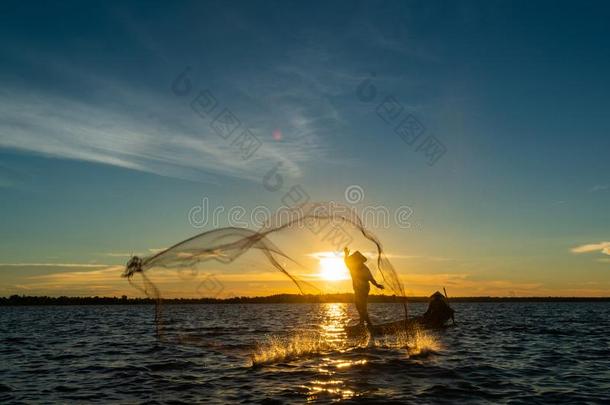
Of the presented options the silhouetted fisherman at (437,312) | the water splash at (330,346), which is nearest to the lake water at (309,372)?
the water splash at (330,346)

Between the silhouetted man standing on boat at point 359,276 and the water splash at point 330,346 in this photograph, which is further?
the silhouetted man standing on boat at point 359,276

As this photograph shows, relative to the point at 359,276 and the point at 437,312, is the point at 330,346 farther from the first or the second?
the point at 437,312

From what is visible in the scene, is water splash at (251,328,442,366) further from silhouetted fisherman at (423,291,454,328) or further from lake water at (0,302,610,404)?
silhouetted fisherman at (423,291,454,328)

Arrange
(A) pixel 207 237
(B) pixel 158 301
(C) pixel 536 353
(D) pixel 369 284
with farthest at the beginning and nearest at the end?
1. (D) pixel 369 284
2. (C) pixel 536 353
3. (B) pixel 158 301
4. (A) pixel 207 237

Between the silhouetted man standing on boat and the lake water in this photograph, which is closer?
the lake water

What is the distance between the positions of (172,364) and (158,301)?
104 inches

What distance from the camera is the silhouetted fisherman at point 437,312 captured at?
3741cm

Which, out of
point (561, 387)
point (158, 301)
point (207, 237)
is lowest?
point (561, 387)

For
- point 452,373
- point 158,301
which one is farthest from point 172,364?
point 452,373

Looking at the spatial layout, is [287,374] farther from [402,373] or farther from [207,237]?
[207,237]

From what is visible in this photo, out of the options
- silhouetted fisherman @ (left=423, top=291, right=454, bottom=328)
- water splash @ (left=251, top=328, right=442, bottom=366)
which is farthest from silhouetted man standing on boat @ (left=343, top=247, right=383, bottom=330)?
silhouetted fisherman @ (left=423, top=291, right=454, bottom=328)

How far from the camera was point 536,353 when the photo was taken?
21.7 meters

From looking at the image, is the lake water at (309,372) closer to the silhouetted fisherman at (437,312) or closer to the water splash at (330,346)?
the water splash at (330,346)

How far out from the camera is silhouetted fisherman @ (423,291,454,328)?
123 feet
